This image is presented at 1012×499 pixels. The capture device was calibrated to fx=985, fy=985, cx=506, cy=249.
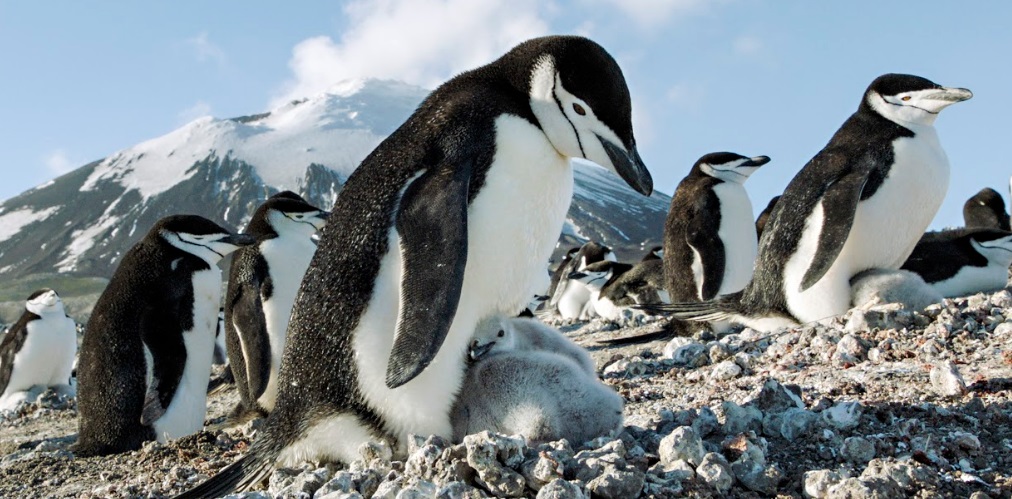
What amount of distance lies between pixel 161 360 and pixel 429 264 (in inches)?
146

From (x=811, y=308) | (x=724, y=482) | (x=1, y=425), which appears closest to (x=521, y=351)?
(x=724, y=482)

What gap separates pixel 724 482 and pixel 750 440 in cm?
31

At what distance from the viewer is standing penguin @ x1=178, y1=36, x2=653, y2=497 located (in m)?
3.37

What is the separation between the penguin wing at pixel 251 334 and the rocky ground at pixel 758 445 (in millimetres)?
1528

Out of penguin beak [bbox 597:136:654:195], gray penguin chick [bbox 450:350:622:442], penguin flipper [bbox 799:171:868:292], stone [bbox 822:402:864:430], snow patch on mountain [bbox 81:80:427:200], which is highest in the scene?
snow patch on mountain [bbox 81:80:427:200]

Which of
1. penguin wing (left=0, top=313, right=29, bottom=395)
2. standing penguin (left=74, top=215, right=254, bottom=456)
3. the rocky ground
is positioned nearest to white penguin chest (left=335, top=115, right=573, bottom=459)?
the rocky ground

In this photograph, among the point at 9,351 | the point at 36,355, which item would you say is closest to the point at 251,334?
the point at 36,355

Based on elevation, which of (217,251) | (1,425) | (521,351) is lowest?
(1,425)

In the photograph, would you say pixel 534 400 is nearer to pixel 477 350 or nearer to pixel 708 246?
pixel 477 350

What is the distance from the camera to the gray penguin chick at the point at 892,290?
6.11 meters

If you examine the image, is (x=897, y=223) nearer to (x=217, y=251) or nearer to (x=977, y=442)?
(x=977, y=442)

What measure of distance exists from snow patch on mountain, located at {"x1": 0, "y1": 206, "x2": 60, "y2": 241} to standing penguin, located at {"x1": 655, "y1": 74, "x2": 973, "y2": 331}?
105261 mm

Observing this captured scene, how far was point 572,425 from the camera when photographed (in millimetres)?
3271

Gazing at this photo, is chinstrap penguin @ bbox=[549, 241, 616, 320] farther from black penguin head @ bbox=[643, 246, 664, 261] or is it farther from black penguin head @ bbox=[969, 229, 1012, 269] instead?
black penguin head @ bbox=[969, 229, 1012, 269]
